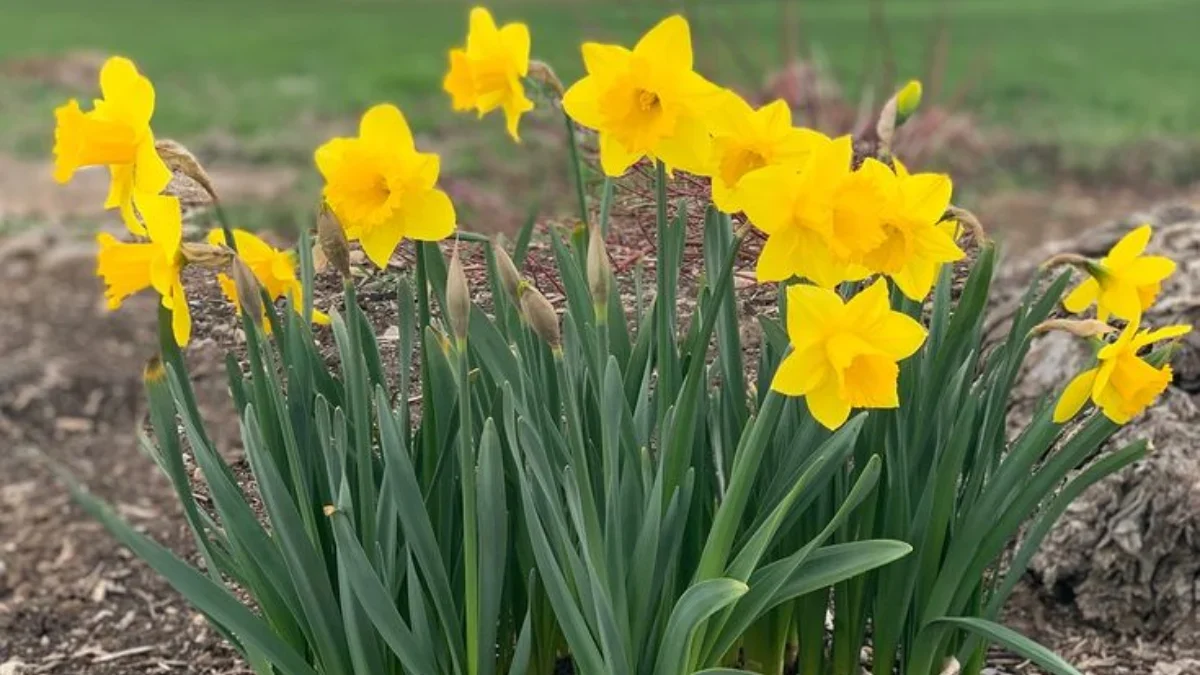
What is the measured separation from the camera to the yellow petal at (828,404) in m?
1.28

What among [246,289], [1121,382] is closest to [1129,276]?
[1121,382]

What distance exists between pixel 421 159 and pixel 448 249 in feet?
1.76

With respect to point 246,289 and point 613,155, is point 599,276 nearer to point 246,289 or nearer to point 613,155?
point 613,155

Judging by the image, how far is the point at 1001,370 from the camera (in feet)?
5.21

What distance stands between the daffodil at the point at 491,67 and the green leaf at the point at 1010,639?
75 cm

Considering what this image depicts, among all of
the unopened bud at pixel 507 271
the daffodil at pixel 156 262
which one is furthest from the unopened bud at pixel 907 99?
the daffodil at pixel 156 262

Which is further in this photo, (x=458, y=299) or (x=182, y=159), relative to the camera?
(x=182, y=159)

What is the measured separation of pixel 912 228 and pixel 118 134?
0.76 metres

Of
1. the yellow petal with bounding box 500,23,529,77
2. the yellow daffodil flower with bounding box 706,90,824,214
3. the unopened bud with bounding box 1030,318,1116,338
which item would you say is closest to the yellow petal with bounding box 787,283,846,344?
the yellow daffodil flower with bounding box 706,90,824,214

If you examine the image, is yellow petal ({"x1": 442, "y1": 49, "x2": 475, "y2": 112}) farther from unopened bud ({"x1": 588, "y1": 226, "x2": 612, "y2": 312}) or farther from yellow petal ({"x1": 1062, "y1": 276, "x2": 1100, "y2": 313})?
yellow petal ({"x1": 1062, "y1": 276, "x2": 1100, "y2": 313})

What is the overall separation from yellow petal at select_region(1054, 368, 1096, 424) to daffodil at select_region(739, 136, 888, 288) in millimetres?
321

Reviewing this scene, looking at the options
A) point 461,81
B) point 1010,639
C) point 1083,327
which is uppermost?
→ point 461,81

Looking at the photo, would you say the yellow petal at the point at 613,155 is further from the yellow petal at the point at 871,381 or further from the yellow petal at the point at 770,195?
the yellow petal at the point at 871,381

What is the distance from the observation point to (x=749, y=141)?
132 cm
